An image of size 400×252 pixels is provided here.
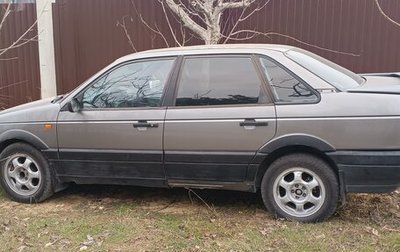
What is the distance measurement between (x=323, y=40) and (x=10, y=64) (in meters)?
5.52

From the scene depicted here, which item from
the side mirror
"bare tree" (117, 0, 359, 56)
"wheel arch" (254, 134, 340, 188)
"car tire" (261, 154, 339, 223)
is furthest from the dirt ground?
"bare tree" (117, 0, 359, 56)

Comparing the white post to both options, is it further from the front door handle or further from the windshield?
the windshield

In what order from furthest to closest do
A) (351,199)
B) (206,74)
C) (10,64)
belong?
1. (10,64)
2. (351,199)
3. (206,74)

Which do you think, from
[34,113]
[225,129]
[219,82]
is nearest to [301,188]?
[225,129]

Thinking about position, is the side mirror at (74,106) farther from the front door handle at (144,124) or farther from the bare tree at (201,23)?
the bare tree at (201,23)

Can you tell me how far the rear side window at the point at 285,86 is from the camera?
4.43 meters

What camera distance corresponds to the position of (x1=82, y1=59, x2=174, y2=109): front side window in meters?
4.90

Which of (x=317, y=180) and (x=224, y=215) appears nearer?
(x=317, y=180)

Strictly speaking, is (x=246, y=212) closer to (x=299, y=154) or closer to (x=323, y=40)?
(x=299, y=154)

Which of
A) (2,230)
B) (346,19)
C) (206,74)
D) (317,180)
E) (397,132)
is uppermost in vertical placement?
(346,19)

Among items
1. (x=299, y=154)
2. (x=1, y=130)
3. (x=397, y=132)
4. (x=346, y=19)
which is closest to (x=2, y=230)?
(x=1, y=130)

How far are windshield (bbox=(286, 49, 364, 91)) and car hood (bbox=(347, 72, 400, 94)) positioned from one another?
0.09 m

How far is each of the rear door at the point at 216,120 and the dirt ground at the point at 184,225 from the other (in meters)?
0.45

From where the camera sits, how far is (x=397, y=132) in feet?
13.6
